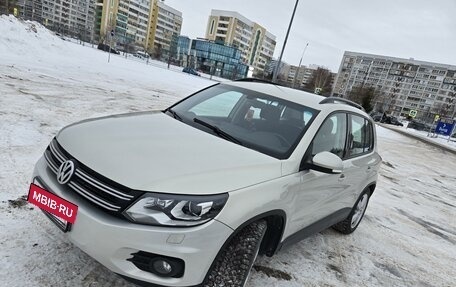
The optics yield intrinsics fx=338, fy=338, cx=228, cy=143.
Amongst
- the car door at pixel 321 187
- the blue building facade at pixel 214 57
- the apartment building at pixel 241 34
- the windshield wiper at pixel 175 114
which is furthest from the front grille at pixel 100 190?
the apartment building at pixel 241 34

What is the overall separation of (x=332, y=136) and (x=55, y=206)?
2516mm

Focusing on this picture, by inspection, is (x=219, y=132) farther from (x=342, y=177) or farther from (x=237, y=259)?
(x=342, y=177)

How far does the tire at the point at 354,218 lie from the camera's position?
14.3 feet

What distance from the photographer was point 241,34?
124 m

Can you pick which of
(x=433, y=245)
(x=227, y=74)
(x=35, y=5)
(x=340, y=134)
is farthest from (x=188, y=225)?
(x=35, y=5)

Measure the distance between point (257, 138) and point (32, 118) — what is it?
513 cm

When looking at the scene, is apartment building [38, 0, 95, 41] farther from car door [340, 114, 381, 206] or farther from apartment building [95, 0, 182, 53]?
car door [340, 114, 381, 206]

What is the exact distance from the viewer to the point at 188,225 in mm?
2016

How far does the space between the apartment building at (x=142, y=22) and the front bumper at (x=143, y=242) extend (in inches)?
4085

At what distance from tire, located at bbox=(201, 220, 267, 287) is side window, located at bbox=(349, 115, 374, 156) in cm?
188

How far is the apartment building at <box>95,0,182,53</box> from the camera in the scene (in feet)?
350

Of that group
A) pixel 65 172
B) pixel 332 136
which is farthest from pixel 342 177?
pixel 65 172

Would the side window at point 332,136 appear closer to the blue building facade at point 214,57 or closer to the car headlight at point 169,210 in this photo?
the car headlight at point 169,210

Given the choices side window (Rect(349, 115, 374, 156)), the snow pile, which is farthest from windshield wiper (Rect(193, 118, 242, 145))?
the snow pile
